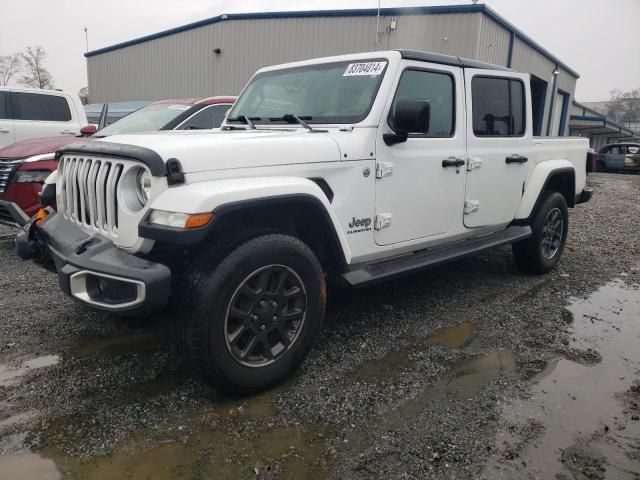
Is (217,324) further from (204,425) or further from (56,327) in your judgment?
(56,327)

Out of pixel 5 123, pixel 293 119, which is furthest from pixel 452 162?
pixel 5 123

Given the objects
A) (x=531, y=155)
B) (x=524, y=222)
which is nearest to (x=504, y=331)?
(x=524, y=222)

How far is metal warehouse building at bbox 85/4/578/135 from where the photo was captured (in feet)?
45.9

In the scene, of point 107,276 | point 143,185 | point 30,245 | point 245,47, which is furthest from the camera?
point 245,47

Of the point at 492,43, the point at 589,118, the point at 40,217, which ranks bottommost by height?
the point at 40,217

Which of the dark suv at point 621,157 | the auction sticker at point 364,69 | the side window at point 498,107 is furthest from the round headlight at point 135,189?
the dark suv at point 621,157

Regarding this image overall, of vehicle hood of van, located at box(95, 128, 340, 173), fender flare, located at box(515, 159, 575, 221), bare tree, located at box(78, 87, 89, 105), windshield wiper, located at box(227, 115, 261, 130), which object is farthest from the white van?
bare tree, located at box(78, 87, 89, 105)

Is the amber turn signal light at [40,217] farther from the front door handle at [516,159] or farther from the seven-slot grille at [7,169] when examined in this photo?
the front door handle at [516,159]

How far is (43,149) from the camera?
556 centimetres

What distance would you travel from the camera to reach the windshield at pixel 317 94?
3408 millimetres

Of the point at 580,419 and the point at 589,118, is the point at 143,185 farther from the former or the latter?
the point at 589,118

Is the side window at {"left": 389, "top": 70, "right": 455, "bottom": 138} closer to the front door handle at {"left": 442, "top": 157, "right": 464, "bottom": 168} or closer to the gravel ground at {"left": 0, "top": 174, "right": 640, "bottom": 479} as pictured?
the front door handle at {"left": 442, "top": 157, "right": 464, "bottom": 168}

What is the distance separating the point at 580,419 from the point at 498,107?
9.16 feet

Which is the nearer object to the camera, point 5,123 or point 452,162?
point 452,162
